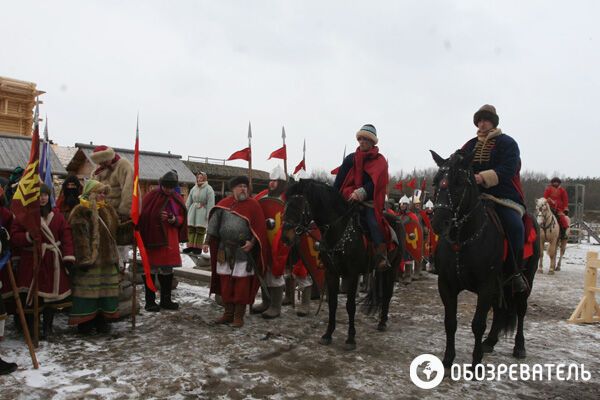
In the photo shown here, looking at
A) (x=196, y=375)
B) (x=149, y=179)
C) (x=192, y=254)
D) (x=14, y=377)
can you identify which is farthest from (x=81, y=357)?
(x=149, y=179)

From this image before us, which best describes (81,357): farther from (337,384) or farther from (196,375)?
(337,384)

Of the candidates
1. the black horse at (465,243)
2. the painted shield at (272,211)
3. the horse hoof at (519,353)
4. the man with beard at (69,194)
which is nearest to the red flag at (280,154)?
the painted shield at (272,211)

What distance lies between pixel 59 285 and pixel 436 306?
6.02 metres

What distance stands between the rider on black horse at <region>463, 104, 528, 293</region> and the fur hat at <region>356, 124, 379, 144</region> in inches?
47.4

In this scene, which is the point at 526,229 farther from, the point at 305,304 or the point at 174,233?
the point at 174,233

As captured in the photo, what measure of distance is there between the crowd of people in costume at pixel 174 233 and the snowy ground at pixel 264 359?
0.37m

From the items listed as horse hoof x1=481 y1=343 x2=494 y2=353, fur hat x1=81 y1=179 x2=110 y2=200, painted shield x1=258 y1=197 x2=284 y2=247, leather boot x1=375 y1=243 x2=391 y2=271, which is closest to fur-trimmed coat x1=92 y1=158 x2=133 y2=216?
fur hat x1=81 y1=179 x2=110 y2=200

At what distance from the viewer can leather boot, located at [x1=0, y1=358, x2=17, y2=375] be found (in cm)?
383

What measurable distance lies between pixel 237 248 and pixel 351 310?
1.80m

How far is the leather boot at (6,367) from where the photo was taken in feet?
12.6

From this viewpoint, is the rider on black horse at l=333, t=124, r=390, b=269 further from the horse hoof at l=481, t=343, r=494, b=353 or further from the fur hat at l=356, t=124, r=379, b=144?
the horse hoof at l=481, t=343, r=494, b=353

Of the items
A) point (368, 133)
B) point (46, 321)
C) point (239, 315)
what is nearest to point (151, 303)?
point (239, 315)

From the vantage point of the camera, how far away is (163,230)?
6.27 metres

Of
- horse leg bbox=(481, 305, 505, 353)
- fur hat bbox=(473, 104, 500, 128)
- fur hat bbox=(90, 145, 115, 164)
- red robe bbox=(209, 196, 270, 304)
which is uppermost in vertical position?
fur hat bbox=(473, 104, 500, 128)
